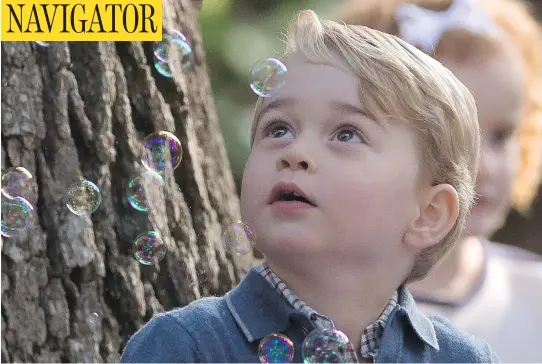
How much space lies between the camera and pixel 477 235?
2.49m

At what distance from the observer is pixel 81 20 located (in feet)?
7.02

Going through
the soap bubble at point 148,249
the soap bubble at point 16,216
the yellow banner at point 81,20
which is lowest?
the soap bubble at point 148,249

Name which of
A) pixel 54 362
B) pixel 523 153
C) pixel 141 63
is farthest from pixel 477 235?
pixel 54 362

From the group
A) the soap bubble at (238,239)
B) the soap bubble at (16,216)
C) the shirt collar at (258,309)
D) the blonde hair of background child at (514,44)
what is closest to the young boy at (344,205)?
the shirt collar at (258,309)

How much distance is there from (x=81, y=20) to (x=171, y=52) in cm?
23

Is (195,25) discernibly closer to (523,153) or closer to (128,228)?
(128,228)

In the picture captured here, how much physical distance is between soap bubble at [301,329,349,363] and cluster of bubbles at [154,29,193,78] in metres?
0.84

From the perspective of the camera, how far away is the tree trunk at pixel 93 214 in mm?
2012

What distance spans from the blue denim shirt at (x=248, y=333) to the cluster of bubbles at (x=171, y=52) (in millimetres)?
677

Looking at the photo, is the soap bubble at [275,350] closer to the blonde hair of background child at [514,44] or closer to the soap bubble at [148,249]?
the soap bubble at [148,249]

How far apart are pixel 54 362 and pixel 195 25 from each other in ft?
3.25

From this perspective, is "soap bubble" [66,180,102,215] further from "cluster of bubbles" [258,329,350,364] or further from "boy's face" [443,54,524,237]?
"boy's face" [443,54,524,237]

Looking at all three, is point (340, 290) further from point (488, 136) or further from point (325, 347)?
point (488, 136)

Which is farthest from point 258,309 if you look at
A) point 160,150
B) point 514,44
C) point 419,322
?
point 514,44
